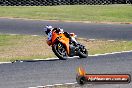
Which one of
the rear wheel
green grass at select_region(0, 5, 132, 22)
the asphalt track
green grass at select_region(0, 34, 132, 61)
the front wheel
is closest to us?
the asphalt track

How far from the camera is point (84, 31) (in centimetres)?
2920

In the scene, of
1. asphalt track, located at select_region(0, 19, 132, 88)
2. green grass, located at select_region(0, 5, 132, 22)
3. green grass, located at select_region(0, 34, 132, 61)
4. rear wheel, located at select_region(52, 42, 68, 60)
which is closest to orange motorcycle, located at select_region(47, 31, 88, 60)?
rear wheel, located at select_region(52, 42, 68, 60)

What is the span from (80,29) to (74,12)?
1067 centimetres

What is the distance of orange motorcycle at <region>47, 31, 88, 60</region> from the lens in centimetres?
1786

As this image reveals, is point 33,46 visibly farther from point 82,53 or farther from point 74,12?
point 74,12

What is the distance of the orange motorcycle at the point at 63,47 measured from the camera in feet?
58.6

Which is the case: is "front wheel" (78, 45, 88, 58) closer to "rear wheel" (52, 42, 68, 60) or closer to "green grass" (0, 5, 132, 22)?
"rear wheel" (52, 42, 68, 60)

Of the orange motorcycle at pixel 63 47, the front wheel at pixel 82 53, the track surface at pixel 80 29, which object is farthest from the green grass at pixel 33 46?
the orange motorcycle at pixel 63 47

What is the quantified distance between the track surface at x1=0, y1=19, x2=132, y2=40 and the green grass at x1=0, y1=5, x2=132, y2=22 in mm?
2935

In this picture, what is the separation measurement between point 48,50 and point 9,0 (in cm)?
2412

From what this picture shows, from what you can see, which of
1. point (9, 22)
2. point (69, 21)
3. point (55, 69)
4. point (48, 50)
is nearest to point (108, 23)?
point (69, 21)

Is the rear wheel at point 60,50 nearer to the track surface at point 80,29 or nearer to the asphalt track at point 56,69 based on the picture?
the asphalt track at point 56,69

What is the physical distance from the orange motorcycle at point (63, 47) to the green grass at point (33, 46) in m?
2.17

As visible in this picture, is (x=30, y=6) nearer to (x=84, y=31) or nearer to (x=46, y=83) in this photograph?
(x=84, y=31)
